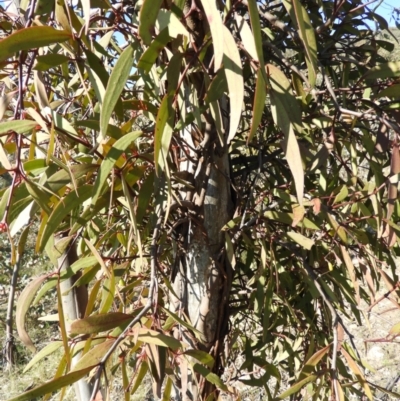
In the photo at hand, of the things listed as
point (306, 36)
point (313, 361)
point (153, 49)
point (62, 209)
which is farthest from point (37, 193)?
point (313, 361)

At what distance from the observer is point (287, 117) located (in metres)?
0.43

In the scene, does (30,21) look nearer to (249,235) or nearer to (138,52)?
(138,52)

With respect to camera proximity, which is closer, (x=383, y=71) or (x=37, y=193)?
(x=37, y=193)

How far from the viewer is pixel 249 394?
60.2 inches

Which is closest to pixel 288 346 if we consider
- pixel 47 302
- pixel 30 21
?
pixel 30 21

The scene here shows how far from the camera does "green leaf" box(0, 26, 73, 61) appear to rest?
353mm

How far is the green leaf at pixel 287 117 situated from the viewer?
1.36ft

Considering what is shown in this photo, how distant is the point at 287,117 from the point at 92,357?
286 mm

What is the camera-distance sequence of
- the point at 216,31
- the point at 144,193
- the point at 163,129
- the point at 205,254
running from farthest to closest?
the point at 205,254
the point at 144,193
the point at 163,129
the point at 216,31

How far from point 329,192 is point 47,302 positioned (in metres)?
2.59

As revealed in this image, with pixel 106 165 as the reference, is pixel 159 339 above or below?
below

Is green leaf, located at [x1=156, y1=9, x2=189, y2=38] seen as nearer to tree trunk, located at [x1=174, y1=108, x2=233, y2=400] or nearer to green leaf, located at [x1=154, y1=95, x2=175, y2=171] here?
green leaf, located at [x1=154, y1=95, x2=175, y2=171]

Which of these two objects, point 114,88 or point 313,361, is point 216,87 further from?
point 313,361

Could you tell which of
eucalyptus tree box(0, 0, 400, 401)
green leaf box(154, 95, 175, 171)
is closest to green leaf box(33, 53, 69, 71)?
eucalyptus tree box(0, 0, 400, 401)
